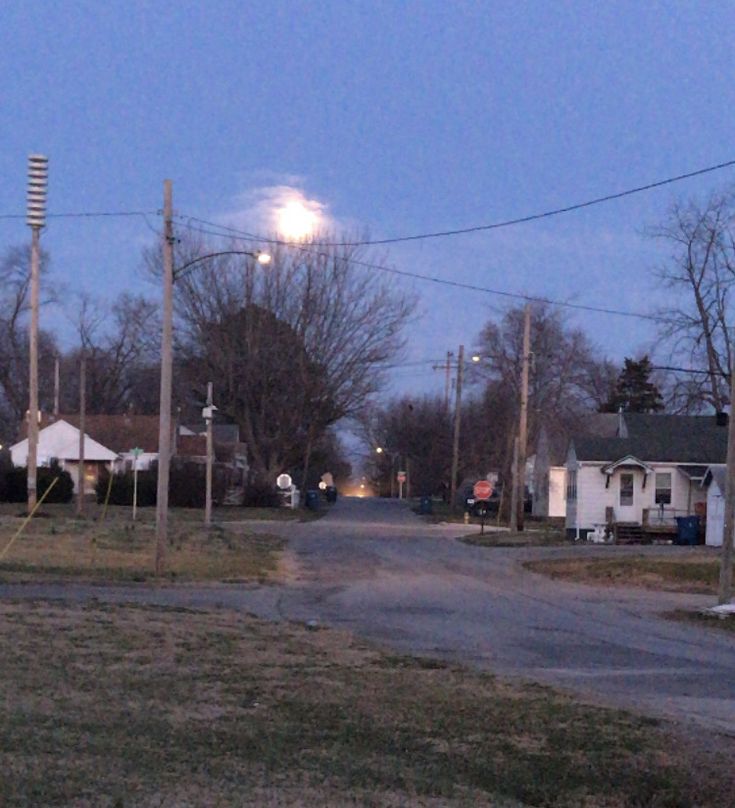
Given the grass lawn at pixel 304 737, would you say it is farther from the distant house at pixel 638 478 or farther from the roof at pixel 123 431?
the roof at pixel 123 431

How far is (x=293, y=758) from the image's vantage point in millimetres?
8016

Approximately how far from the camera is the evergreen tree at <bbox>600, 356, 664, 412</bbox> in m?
90.8

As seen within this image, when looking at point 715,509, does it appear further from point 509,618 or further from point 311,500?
point 311,500

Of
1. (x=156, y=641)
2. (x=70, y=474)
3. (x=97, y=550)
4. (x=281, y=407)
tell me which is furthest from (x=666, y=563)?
(x=70, y=474)

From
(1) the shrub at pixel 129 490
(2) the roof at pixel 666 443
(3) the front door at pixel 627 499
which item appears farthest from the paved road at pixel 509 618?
(1) the shrub at pixel 129 490

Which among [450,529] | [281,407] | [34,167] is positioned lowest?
[450,529]

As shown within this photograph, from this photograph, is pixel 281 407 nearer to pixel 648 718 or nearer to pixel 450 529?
pixel 450 529

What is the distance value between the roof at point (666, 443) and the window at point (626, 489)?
96cm

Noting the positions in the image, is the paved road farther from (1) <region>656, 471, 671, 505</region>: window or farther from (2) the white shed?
(1) <region>656, 471, 671, 505</region>: window

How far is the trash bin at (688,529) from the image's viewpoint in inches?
1890

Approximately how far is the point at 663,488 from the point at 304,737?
46616 millimetres

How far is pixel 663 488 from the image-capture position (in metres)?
53.5

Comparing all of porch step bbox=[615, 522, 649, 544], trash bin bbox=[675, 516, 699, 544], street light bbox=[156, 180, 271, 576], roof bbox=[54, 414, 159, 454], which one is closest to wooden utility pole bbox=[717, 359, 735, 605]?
street light bbox=[156, 180, 271, 576]

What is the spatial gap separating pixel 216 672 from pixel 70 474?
60071mm
